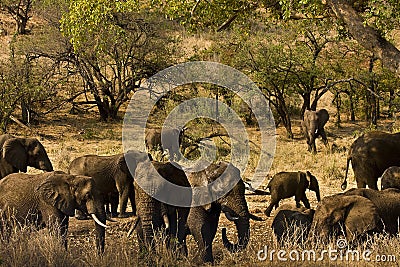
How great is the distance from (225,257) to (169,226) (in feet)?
2.84

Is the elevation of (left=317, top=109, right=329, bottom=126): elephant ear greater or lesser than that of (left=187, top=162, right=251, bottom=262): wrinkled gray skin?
greater

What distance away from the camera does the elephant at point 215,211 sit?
8664 mm

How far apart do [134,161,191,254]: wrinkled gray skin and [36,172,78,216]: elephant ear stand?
0.85 meters

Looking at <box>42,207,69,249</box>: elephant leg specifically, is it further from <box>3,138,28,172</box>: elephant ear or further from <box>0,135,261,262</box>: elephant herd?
<box>3,138,28,172</box>: elephant ear

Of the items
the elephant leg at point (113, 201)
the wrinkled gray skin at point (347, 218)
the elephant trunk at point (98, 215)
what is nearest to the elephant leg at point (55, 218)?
the elephant trunk at point (98, 215)

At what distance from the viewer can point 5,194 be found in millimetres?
9219

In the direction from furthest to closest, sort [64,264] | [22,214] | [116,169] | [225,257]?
[116,169] < [22,214] < [225,257] < [64,264]

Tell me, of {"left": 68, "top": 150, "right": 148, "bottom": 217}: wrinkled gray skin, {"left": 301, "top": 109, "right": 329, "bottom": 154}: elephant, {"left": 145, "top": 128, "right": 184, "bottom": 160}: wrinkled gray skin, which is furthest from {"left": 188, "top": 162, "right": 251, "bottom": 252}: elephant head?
{"left": 301, "top": 109, "right": 329, "bottom": 154}: elephant

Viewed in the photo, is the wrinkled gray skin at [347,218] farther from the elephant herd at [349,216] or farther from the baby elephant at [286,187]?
the baby elephant at [286,187]

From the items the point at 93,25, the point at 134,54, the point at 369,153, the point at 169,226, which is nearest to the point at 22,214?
the point at 169,226

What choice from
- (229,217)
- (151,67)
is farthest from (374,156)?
(151,67)

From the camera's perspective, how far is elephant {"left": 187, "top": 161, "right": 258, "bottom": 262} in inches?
341

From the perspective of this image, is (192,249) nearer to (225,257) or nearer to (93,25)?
(225,257)

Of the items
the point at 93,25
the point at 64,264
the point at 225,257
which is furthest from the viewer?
the point at 93,25
